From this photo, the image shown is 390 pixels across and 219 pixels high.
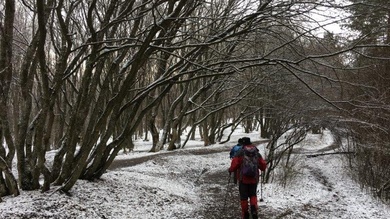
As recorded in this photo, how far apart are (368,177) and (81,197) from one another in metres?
9.67

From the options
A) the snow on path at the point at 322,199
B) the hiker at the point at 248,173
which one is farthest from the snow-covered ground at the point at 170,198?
the hiker at the point at 248,173

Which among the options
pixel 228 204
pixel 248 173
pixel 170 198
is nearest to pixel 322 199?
pixel 228 204

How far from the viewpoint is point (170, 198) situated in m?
8.73

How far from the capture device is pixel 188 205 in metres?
8.44

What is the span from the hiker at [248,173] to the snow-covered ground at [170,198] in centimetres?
128

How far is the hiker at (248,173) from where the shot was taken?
22.5 ft

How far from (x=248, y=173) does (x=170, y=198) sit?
2.78 metres

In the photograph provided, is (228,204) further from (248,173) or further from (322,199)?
(322,199)

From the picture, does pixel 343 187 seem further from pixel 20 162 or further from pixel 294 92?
pixel 20 162

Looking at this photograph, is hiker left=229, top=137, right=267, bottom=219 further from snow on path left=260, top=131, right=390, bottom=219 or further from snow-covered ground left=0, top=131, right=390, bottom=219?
snow on path left=260, top=131, right=390, bottom=219

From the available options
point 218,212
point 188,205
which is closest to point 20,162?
point 188,205

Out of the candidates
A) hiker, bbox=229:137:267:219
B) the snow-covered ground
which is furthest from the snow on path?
hiker, bbox=229:137:267:219

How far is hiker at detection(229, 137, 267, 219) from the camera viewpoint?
22.5 ft

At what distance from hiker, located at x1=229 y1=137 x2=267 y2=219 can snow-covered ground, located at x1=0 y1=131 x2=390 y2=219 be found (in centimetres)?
128
